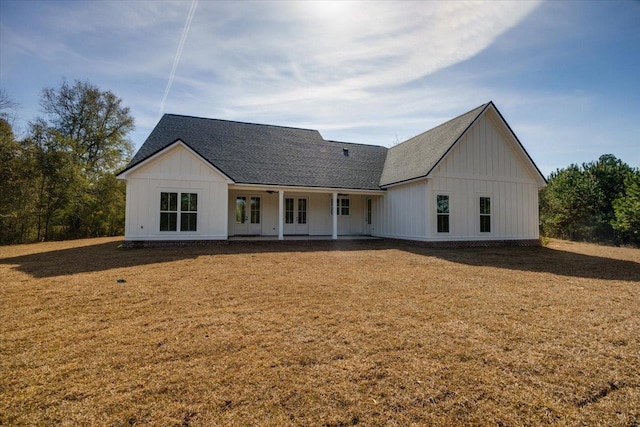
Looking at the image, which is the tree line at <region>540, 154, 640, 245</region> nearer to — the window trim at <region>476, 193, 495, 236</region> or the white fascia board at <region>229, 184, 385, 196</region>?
the window trim at <region>476, 193, 495, 236</region>

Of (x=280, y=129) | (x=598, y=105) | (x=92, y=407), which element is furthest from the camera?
(x=280, y=129)

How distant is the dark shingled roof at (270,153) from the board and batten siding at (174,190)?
121 centimetres

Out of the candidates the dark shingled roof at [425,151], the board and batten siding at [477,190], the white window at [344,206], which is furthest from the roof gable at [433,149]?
the white window at [344,206]

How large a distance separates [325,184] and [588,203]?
2229 cm

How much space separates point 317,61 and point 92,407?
10.9m

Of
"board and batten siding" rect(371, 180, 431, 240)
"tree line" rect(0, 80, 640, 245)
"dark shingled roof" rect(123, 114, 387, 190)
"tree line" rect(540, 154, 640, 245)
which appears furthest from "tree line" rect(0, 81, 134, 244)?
"tree line" rect(540, 154, 640, 245)

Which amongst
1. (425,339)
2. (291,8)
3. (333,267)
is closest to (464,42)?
(291,8)

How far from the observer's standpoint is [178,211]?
41.0ft

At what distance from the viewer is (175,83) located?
51.0ft

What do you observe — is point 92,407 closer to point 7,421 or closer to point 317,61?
point 7,421

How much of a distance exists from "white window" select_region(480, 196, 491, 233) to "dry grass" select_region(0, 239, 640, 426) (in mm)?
7567

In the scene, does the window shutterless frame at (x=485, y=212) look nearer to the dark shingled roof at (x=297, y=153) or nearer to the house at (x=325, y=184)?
the house at (x=325, y=184)

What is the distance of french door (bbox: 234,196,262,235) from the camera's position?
1611 cm

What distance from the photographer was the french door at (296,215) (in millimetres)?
17125
